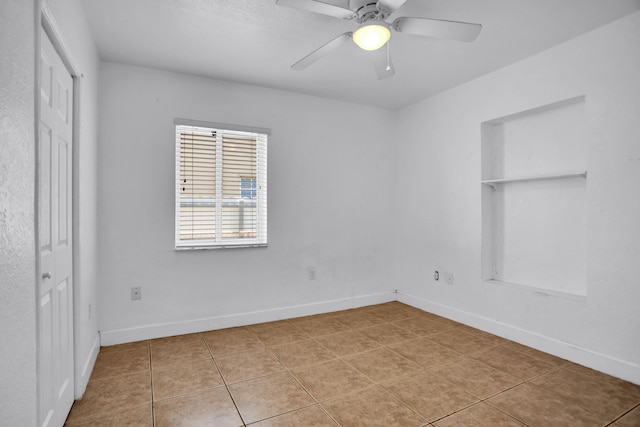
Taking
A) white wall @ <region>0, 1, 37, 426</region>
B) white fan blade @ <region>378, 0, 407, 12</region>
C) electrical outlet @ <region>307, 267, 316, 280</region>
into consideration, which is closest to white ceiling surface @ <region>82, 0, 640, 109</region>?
white fan blade @ <region>378, 0, 407, 12</region>

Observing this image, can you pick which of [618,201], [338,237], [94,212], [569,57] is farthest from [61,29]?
[618,201]

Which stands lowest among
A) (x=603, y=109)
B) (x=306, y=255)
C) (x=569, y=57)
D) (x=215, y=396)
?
(x=215, y=396)

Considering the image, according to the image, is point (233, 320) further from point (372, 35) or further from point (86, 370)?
point (372, 35)

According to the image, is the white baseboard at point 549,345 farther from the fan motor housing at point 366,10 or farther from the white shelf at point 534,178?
the fan motor housing at point 366,10

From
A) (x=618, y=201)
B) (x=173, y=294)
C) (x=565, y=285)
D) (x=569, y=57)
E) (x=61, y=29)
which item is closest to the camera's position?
(x=61, y=29)

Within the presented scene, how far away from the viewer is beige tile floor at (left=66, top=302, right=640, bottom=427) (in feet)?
6.40

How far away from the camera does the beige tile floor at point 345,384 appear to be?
6.40ft

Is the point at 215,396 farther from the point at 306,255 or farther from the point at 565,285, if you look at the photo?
the point at 565,285

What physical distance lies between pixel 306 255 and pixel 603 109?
9.63 feet

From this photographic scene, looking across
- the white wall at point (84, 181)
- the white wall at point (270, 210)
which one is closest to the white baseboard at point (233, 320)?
the white wall at point (270, 210)

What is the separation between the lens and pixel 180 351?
9.39 feet

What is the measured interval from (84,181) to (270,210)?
5.73 ft

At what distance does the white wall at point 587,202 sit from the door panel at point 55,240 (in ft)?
11.1

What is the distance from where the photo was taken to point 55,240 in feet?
5.75
